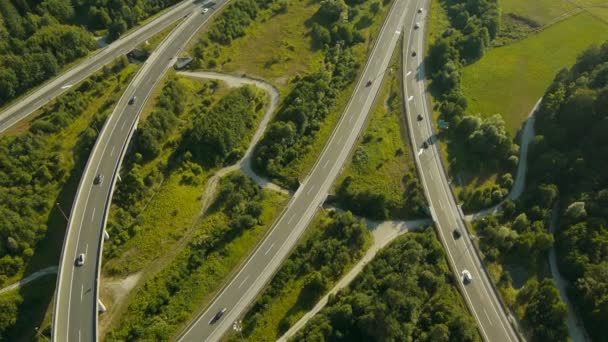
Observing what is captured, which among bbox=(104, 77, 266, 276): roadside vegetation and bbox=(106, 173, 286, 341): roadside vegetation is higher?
bbox=(104, 77, 266, 276): roadside vegetation

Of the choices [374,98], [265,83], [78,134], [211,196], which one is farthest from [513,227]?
[78,134]

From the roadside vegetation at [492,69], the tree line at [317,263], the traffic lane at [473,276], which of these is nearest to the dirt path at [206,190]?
the tree line at [317,263]

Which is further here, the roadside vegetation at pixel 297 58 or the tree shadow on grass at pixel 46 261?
the roadside vegetation at pixel 297 58

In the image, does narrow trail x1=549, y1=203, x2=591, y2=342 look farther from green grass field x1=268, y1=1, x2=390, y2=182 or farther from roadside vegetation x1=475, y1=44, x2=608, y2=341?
green grass field x1=268, y1=1, x2=390, y2=182

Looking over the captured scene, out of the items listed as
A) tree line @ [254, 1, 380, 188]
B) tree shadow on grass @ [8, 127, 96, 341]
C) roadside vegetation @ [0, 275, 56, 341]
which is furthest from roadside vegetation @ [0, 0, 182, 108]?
tree line @ [254, 1, 380, 188]

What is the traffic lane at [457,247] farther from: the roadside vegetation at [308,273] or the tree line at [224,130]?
the tree line at [224,130]

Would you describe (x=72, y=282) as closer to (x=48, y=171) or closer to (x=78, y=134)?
(x=48, y=171)
